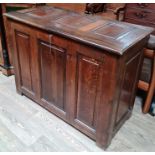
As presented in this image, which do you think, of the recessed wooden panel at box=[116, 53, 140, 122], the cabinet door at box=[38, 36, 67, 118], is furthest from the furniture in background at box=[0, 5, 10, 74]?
the recessed wooden panel at box=[116, 53, 140, 122]

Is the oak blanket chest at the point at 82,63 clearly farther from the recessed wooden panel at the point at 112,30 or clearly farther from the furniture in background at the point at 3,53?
the furniture in background at the point at 3,53

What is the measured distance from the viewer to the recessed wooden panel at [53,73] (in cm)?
152

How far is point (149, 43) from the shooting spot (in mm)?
1545

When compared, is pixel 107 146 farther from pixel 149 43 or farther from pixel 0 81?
pixel 0 81

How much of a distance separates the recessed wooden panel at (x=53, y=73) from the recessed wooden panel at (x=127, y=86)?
1.49 ft

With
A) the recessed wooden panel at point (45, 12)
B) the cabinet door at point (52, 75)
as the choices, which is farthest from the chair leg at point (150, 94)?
the recessed wooden panel at point (45, 12)

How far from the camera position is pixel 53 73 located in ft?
5.35

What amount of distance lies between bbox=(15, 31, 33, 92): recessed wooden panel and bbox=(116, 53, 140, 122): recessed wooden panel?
33.5 inches

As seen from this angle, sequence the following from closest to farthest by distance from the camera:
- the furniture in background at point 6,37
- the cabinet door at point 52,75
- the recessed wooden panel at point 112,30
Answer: the recessed wooden panel at point 112,30 → the cabinet door at point 52,75 → the furniture in background at point 6,37

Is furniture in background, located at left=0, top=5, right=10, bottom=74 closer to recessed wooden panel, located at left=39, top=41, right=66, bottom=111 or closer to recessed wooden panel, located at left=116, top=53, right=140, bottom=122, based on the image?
recessed wooden panel, located at left=39, top=41, right=66, bottom=111

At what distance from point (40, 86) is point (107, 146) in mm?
775

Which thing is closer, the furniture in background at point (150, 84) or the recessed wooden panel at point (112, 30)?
the recessed wooden panel at point (112, 30)

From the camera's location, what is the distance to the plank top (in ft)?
Result: 4.07

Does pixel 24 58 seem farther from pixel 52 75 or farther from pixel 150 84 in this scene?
pixel 150 84
